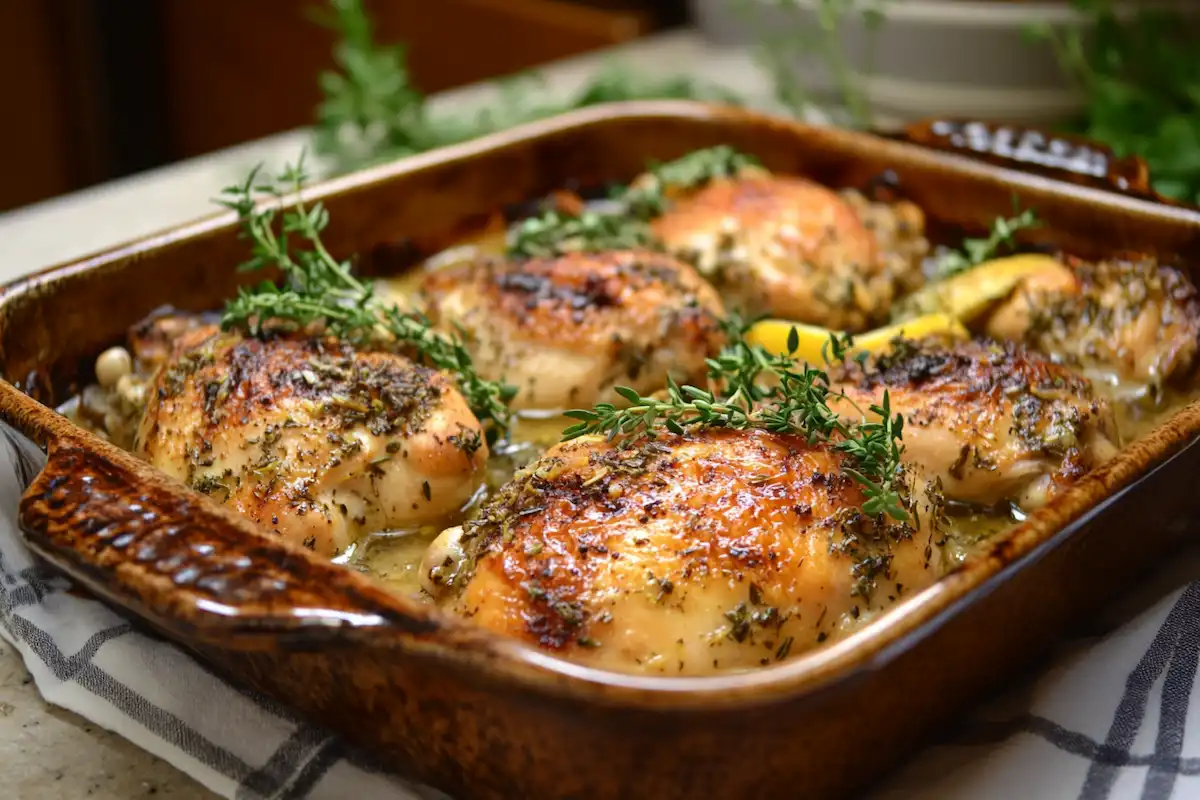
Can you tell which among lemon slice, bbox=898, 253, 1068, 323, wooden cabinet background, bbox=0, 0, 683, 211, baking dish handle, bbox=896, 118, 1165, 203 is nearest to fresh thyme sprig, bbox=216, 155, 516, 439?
lemon slice, bbox=898, 253, 1068, 323

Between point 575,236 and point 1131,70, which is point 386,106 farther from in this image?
point 1131,70

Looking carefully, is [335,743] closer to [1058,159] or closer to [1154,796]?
[1154,796]

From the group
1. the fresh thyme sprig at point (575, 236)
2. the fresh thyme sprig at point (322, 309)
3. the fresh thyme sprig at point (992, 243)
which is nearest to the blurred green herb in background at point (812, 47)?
the fresh thyme sprig at point (992, 243)

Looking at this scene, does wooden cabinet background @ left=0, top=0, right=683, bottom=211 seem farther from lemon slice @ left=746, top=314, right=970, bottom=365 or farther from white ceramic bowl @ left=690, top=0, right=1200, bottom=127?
lemon slice @ left=746, top=314, right=970, bottom=365

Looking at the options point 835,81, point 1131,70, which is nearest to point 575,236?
point 835,81

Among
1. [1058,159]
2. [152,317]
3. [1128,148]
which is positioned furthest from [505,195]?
[1128,148]

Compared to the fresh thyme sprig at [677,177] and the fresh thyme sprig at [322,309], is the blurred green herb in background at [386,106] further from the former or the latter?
the fresh thyme sprig at [322,309]
